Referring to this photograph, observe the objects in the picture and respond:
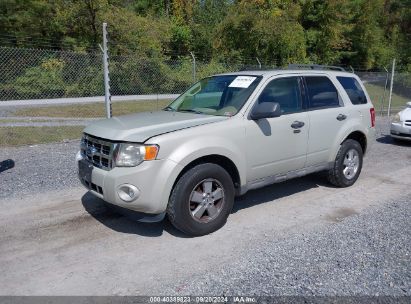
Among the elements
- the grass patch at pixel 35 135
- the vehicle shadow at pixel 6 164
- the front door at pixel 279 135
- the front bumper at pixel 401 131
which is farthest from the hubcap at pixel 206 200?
the front bumper at pixel 401 131

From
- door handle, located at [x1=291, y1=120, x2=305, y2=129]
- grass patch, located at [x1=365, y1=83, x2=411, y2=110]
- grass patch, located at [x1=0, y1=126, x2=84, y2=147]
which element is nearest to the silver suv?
door handle, located at [x1=291, y1=120, x2=305, y2=129]

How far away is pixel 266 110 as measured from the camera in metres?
4.46

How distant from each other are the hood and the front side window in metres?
0.77

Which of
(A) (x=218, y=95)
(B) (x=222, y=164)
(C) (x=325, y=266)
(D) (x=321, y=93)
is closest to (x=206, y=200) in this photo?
(B) (x=222, y=164)

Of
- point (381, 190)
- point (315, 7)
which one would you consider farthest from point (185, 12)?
point (381, 190)

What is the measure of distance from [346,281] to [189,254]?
1.50 meters

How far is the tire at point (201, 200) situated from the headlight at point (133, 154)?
45cm

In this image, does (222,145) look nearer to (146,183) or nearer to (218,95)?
(146,183)

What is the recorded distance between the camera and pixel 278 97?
4980 mm

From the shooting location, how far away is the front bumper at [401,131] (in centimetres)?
948

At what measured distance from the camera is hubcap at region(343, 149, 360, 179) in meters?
5.95

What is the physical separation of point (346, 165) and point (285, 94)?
5.78 ft

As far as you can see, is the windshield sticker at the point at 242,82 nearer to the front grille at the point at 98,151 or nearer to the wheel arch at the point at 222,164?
the wheel arch at the point at 222,164

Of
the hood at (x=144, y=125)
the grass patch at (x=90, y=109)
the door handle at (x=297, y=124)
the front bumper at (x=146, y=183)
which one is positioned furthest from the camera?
the grass patch at (x=90, y=109)
